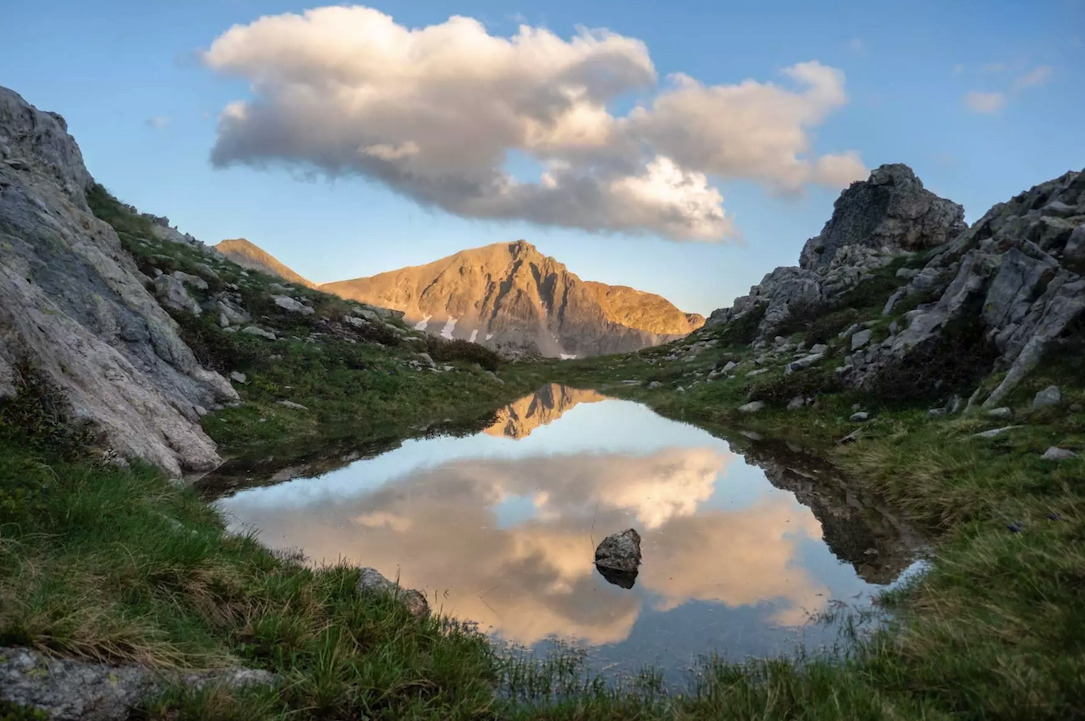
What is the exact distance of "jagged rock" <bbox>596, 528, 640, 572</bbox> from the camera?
966cm

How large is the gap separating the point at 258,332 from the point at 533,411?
15.0 meters

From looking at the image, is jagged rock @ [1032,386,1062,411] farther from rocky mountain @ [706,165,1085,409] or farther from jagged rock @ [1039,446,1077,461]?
jagged rock @ [1039,446,1077,461]

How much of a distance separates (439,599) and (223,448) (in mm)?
11804

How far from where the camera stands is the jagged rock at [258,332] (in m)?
29.3

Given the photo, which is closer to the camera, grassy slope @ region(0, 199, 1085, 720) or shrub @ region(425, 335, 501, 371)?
grassy slope @ region(0, 199, 1085, 720)

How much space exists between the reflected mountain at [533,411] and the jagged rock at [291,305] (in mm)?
13798

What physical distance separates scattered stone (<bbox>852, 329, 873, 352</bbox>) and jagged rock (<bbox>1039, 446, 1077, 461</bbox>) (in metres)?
15.6

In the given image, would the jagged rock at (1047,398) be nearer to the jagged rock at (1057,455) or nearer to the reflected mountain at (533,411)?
the jagged rock at (1057,455)

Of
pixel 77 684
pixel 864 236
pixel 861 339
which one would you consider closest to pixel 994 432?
pixel 861 339

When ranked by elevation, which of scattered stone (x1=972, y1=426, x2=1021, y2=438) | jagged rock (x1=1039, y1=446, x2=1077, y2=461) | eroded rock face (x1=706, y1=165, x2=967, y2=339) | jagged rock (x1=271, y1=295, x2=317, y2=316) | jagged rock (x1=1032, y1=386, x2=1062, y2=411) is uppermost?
eroded rock face (x1=706, y1=165, x2=967, y2=339)

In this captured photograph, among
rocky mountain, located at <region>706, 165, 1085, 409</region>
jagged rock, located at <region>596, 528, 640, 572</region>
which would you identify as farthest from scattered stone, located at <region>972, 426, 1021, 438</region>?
jagged rock, located at <region>596, 528, 640, 572</region>

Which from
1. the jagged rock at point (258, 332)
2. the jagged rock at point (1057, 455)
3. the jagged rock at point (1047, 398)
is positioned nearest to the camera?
the jagged rock at point (1057, 455)

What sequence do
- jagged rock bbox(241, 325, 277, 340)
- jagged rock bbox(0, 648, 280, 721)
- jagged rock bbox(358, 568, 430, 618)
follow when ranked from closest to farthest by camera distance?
jagged rock bbox(0, 648, 280, 721), jagged rock bbox(358, 568, 430, 618), jagged rock bbox(241, 325, 277, 340)

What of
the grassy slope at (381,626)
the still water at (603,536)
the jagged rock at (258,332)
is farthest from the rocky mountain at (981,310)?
the jagged rock at (258,332)
